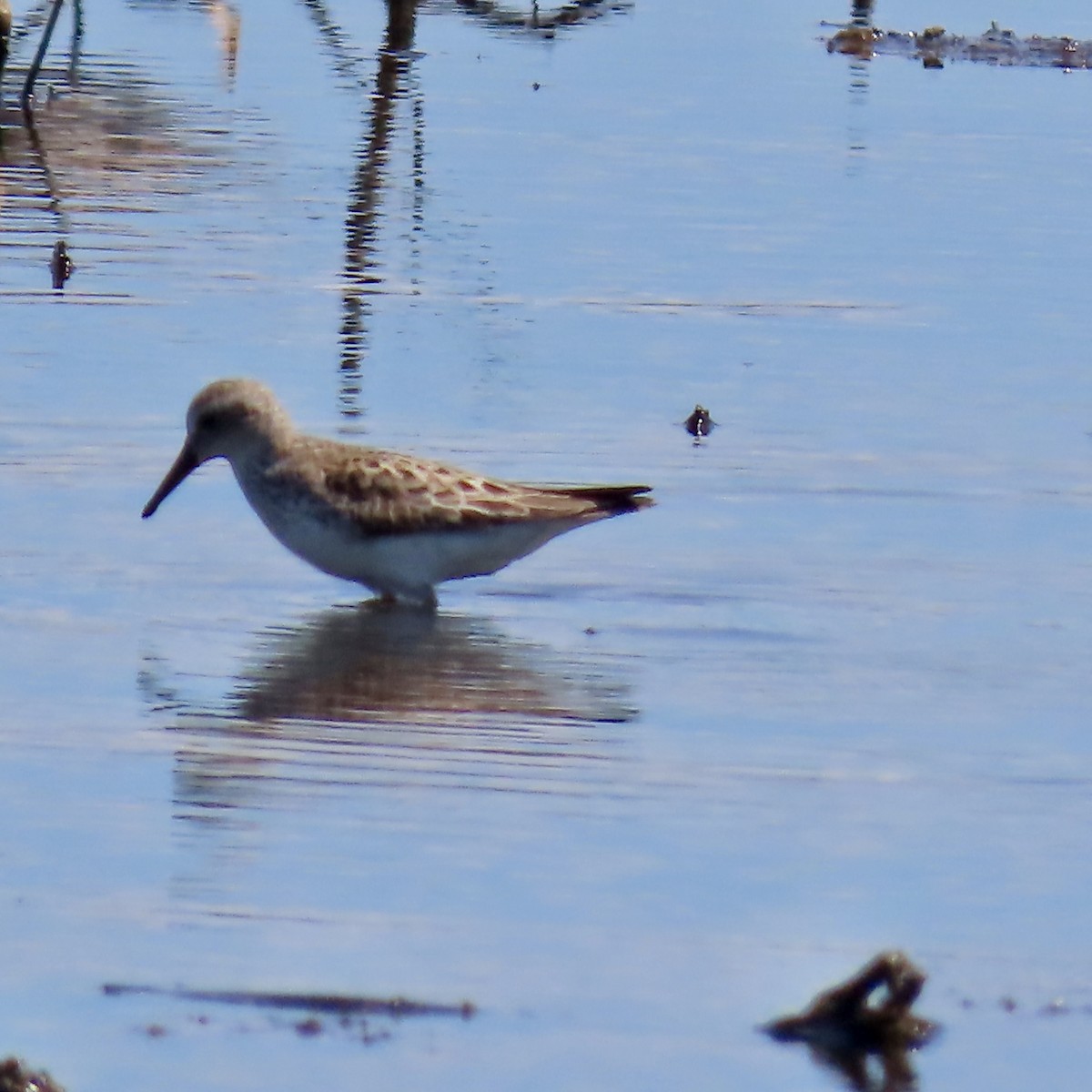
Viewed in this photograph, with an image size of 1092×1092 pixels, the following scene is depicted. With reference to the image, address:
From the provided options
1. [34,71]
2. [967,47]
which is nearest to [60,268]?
[34,71]

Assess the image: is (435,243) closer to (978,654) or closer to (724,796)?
(978,654)

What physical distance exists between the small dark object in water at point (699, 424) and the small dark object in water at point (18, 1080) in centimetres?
543

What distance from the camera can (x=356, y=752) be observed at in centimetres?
607

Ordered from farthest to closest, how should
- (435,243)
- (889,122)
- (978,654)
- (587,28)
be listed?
(587,28)
(889,122)
(435,243)
(978,654)

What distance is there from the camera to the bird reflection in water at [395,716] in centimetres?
587

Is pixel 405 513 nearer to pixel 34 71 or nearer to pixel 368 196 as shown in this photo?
pixel 368 196

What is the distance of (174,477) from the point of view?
7.86 m

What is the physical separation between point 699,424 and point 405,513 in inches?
77.7

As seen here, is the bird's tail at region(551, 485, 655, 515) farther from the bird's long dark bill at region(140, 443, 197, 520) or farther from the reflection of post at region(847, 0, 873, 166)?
the reflection of post at region(847, 0, 873, 166)

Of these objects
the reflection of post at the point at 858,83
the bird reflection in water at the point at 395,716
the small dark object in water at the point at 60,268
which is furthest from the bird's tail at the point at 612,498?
the reflection of post at the point at 858,83

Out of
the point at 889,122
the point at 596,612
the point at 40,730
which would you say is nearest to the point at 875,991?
the point at 40,730

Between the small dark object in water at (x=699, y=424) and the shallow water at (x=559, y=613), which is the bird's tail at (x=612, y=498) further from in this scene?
the small dark object in water at (x=699, y=424)

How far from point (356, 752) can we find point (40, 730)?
2.39 ft

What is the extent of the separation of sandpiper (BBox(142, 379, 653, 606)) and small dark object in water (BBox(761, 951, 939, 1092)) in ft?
10.1
